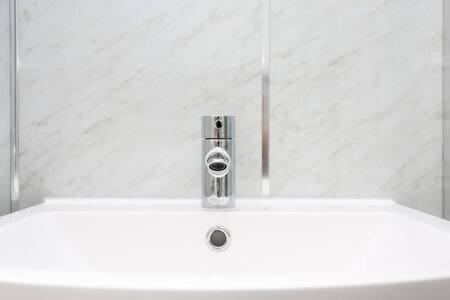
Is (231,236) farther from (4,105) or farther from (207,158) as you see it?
(4,105)

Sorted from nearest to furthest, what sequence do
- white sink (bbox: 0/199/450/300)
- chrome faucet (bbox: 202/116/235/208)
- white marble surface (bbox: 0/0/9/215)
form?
white sink (bbox: 0/199/450/300), chrome faucet (bbox: 202/116/235/208), white marble surface (bbox: 0/0/9/215)

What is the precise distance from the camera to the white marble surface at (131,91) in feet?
2.98

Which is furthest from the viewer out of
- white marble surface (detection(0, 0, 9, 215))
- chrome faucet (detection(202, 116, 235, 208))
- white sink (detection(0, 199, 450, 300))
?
white marble surface (detection(0, 0, 9, 215))

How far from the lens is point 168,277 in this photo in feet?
1.17

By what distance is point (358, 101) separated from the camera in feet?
2.99

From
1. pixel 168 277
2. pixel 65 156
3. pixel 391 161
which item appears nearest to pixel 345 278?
pixel 168 277

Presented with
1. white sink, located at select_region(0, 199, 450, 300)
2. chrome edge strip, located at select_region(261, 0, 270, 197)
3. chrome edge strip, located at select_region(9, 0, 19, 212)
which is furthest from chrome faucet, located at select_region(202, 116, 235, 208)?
chrome edge strip, located at select_region(9, 0, 19, 212)

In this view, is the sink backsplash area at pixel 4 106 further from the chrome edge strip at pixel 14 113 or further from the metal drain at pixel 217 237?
the metal drain at pixel 217 237

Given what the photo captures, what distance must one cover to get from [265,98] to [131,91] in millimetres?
326

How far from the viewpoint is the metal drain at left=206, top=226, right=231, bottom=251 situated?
752 millimetres

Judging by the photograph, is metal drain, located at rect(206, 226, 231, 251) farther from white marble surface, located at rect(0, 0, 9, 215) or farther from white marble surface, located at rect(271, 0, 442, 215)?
white marble surface, located at rect(0, 0, 9, 215)

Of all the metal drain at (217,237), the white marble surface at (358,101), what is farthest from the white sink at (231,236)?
the white marble surface at (358,101)

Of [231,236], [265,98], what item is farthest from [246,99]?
[231,236]

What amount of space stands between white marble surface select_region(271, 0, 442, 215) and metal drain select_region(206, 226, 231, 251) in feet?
0.67
